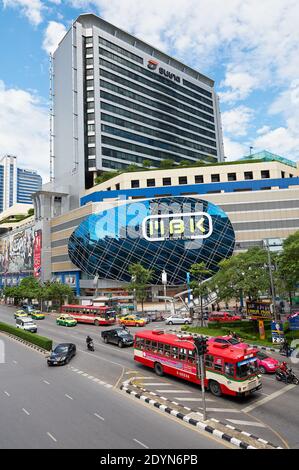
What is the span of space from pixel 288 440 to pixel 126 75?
113 metres

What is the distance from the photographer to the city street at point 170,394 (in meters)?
15.0

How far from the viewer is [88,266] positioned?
79.2 m

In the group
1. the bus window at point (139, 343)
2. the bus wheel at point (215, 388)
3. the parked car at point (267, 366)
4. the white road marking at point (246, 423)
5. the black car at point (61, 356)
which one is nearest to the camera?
the white road marking at point (246, 423)

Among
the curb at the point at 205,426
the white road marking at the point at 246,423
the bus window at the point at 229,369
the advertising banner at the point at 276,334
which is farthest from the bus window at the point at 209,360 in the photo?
the advertising banner at the point at 276,334

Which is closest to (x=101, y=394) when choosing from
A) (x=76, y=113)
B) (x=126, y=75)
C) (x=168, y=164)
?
(x=168, y=164)

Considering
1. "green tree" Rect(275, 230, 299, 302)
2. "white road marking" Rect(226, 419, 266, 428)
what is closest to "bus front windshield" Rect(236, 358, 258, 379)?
"white road marking" Rect(226, 419, 266, 428)

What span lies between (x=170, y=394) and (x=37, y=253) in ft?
275

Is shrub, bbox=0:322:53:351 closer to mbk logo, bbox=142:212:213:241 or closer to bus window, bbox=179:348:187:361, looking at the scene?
bus window, bbox=179:348:187:361

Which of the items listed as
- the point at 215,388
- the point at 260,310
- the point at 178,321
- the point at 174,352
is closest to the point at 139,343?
the point at 174,352

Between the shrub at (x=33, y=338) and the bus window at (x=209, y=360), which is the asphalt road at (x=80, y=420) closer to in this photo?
the bus window at (x=209, y=360)

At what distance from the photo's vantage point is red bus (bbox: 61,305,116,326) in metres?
47.8

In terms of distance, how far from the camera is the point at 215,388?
768 inches

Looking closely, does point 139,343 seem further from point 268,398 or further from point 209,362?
point 268,398

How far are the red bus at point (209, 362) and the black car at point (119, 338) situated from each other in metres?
7.42
